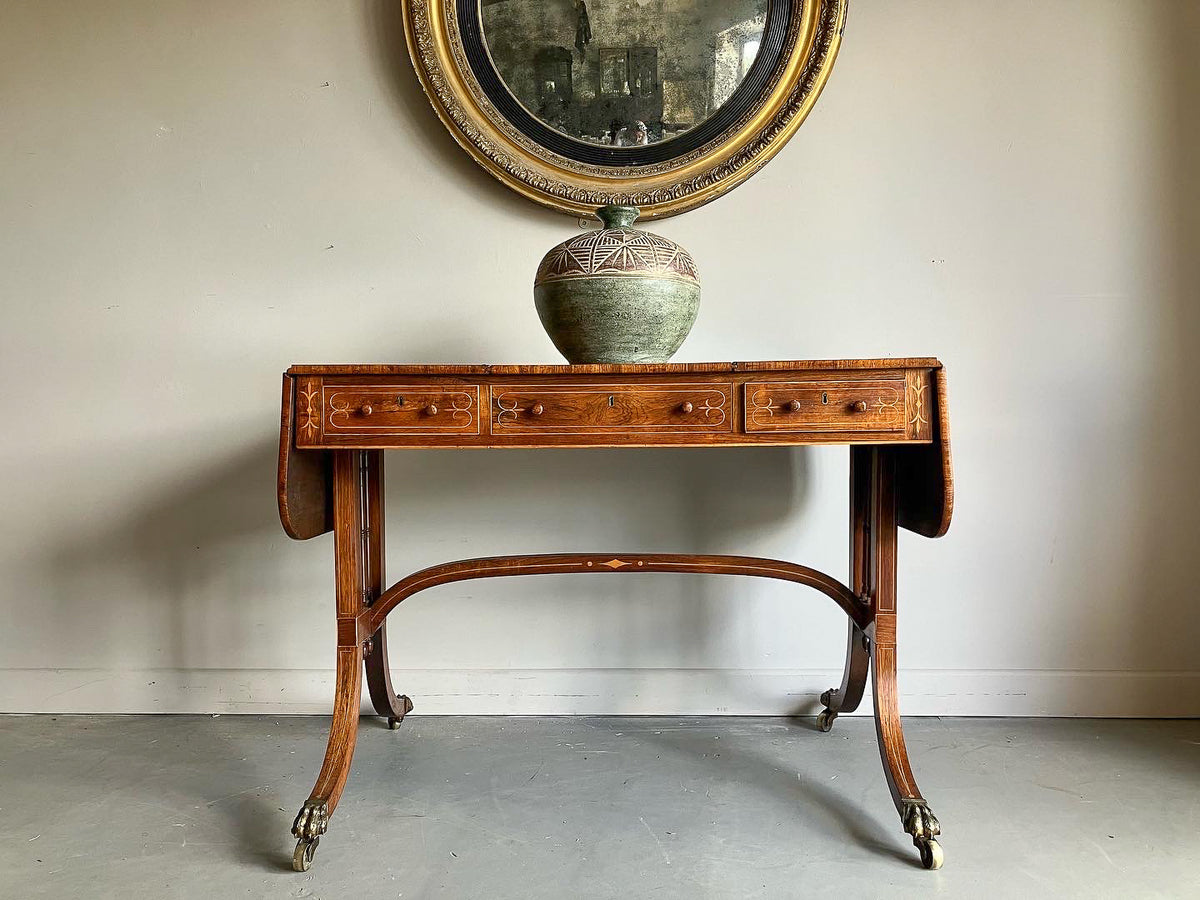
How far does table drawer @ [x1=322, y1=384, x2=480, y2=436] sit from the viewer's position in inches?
55.8

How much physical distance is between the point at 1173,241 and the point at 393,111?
200 centimetres

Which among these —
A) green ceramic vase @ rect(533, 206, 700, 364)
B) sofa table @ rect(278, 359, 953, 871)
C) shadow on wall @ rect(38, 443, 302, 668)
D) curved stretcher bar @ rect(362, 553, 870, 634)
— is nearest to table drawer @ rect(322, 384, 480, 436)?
sofa table @ rect(278, 359, 953, 871)

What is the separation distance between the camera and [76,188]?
2.09 metres

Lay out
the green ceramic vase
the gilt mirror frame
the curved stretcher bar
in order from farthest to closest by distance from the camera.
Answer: the gilt mirror frame, the curved stretcher bar, the green ceramic vase

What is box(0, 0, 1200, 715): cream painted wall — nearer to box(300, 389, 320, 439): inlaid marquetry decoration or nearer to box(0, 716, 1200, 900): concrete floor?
box(0, 716, 1200, 900): concrete floor

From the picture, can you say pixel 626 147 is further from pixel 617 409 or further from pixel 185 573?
pixel 185 573

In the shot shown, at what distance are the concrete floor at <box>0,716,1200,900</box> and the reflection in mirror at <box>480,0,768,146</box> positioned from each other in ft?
5.01

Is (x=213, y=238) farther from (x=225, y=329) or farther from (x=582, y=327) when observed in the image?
(x=582, y=327)

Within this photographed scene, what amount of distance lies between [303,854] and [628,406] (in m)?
0.95

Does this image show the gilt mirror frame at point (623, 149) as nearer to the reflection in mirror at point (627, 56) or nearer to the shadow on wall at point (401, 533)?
the reflection in mirror at point (627, 56)

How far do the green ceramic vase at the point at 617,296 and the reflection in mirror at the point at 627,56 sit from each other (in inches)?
23.5

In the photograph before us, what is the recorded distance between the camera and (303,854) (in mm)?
1370

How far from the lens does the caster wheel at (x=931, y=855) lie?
136cm

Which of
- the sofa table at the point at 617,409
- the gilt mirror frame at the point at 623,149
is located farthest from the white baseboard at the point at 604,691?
the gilt mirror frame at the point at 623,149
